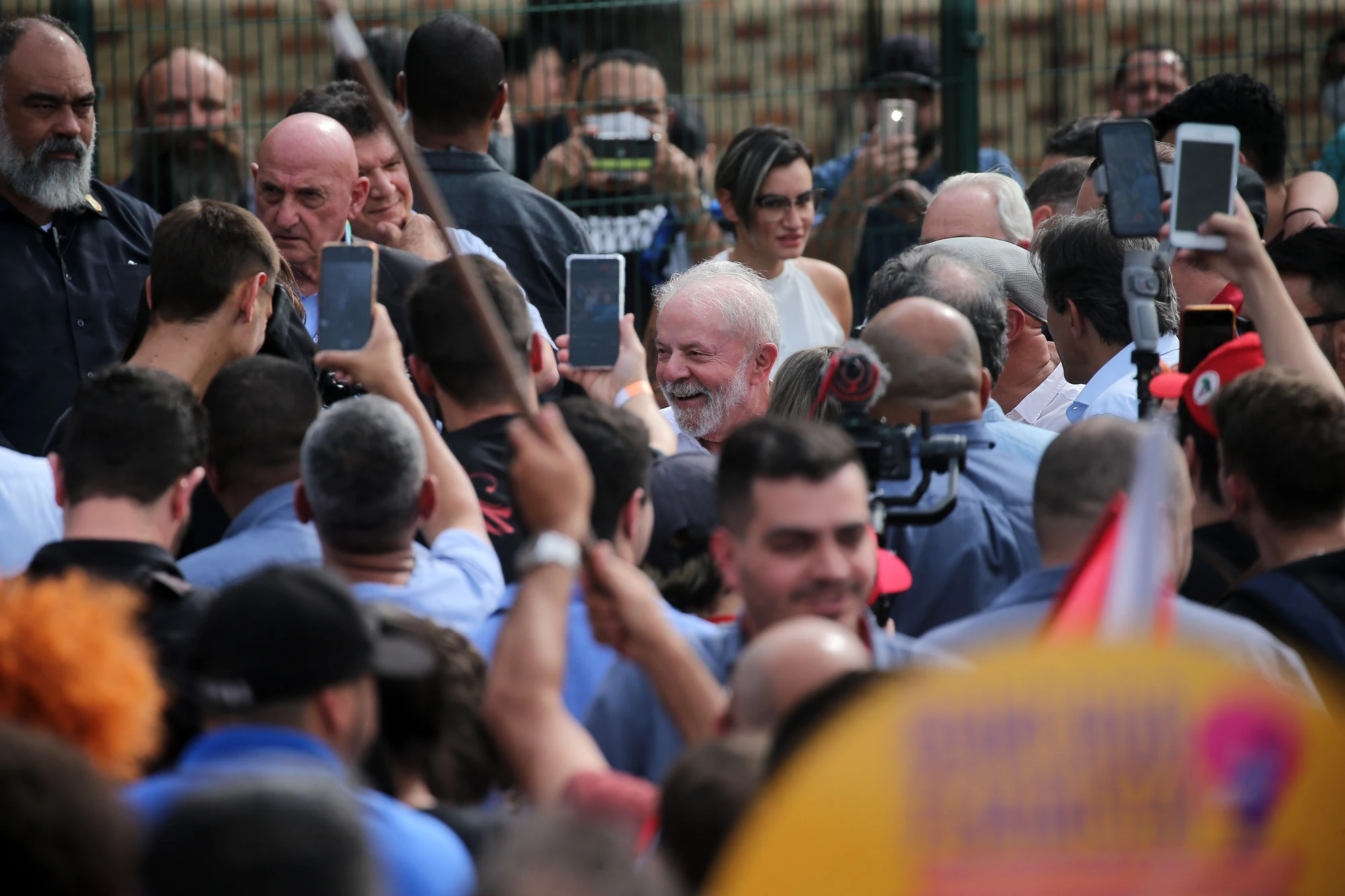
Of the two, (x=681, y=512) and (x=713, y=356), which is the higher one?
(x=713, y=356)

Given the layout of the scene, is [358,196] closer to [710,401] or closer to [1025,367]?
[710,401]

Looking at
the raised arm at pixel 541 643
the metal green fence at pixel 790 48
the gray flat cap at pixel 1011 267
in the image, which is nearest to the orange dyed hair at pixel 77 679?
the raised arm at pixel 541 643

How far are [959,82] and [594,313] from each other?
13.9 feet

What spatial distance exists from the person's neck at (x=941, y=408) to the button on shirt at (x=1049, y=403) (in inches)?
49.0

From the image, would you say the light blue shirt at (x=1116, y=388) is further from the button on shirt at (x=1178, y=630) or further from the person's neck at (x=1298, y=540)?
the button on shirt at (x=1178, y=630)

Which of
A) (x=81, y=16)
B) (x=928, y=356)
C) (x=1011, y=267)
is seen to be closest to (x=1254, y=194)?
(x=1011, y=267)

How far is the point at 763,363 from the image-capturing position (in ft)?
17.5

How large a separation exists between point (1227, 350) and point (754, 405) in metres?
1.59

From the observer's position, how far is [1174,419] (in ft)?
13.0

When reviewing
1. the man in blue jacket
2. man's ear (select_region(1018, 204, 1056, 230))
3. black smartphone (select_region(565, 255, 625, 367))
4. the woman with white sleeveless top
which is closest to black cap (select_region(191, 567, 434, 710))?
the man in blue jacket

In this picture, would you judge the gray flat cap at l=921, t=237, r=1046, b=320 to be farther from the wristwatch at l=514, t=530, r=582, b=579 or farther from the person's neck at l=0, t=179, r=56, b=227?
the wristwatch at l=514, t=530, r=582, b=579

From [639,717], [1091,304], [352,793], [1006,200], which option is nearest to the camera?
[352,793]

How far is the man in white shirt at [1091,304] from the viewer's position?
16.7 feet

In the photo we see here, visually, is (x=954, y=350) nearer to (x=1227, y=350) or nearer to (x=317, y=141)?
(x=1227, y=350)
